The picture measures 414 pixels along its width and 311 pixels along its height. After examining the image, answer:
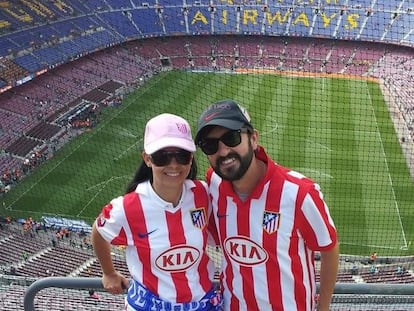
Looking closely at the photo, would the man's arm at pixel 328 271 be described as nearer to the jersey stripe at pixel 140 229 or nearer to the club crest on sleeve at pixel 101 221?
the jersey stripe at pixel 140 229

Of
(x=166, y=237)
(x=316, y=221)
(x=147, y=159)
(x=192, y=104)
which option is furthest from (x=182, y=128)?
(x=192, y=104)

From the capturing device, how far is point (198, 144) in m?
1.72

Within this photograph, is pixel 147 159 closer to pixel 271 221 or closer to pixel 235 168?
pixel 235 168

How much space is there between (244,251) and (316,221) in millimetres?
274

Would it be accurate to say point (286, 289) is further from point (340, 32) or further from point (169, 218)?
point (340, 32)

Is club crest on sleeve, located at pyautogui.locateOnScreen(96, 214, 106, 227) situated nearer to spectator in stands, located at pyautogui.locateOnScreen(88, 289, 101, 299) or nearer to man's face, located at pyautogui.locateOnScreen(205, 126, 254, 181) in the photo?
man's face, located at pyautogui.locateOnScreen(205, 126, 254, 181)

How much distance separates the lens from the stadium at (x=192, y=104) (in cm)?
1024

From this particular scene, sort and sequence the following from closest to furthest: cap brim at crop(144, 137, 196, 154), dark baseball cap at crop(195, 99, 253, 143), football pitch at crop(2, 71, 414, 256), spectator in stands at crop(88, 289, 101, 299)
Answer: dark baseball cap at crop(195, 99, 253, 143)
cap brim at crop(144, 137, 196, 154)
spectator in stands at crop(88, 289, 101, 299)
football pitch at crop(2, 71, 414, 256)

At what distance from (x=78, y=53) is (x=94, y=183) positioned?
9.46 m

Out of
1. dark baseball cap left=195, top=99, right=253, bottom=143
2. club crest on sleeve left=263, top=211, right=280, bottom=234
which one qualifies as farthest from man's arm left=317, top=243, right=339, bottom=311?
dark baseball cap left=195, top=99, right=253, bottom=143

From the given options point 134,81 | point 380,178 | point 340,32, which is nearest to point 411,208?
point 380,178

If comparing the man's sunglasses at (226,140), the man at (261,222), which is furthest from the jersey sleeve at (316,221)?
the man's sunglasses at (226,140)

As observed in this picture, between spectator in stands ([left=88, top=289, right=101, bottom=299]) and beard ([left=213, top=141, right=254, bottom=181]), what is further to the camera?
spectator in stands ([left=88, top=289, right=101, bottom=299])

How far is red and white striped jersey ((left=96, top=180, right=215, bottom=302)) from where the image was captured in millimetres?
1839
